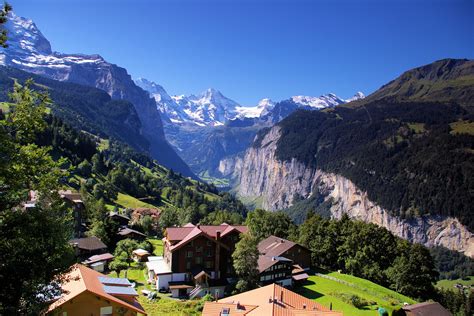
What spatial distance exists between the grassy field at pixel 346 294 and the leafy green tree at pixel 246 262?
8.75 m

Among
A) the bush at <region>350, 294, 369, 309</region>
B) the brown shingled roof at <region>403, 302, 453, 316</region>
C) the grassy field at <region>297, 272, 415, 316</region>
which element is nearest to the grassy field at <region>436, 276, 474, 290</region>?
the grassy field at <region>297, 272, 415, 316</region>

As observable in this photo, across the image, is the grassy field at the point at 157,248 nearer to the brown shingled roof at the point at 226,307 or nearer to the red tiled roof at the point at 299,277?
the red tiled roof at the point at 299,277

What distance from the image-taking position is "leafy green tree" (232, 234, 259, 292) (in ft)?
196

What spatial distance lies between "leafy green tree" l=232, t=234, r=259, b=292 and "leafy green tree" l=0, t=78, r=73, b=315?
42530mm

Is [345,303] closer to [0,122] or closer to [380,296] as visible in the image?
[380,296]

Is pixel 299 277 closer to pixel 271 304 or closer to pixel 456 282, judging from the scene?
pixel 271 304

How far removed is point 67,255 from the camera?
1984cm

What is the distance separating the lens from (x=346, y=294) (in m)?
61.6

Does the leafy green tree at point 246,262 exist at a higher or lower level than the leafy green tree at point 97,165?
lower

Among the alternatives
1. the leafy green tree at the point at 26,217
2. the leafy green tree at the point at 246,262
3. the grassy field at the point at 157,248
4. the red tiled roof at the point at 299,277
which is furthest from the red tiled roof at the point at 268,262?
the leafy green tree at the point at 26,217

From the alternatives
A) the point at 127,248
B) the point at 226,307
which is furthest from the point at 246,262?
the point at 127,248

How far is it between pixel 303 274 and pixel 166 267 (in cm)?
2478

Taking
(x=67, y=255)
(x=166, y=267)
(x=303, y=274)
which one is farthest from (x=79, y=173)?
(x=67, y=255)

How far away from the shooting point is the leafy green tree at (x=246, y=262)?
59.8m
